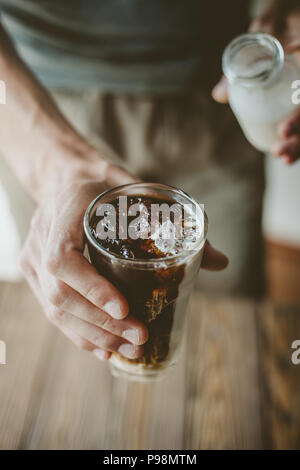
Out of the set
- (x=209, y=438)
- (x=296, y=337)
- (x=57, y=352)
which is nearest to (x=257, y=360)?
(x=296, y=337)

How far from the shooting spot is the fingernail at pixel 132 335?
2.07 feet

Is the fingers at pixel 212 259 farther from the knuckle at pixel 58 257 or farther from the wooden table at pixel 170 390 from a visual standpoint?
the wooden table at pixel 170 390

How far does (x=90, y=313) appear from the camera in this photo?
0.62m

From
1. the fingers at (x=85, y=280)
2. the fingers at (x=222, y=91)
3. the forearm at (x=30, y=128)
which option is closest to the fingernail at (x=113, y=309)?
the fingers at (x=85, y=280)

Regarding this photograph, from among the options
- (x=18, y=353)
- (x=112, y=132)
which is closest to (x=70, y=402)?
(x=18, y=353)

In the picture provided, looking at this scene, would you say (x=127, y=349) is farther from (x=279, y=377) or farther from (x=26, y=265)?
(x=279, y=377)

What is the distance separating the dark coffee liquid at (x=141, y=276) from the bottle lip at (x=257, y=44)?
0.31m

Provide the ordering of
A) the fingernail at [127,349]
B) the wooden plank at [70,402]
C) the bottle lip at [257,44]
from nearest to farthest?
1. the fingernail at [127,349]
2. the bottle lip at [257,44]
3. the wooden plank at [70,402]

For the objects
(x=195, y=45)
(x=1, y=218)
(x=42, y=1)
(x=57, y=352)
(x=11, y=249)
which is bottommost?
(x=11, y=249)

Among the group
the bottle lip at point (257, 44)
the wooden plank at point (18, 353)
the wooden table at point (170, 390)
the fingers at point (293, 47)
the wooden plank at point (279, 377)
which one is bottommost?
→ the wooden plank at point (279, 377)

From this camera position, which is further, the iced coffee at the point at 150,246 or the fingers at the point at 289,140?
the fingers at the point at 289,140

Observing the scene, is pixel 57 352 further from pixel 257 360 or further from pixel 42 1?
pixel 42 1

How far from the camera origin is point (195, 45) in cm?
106
